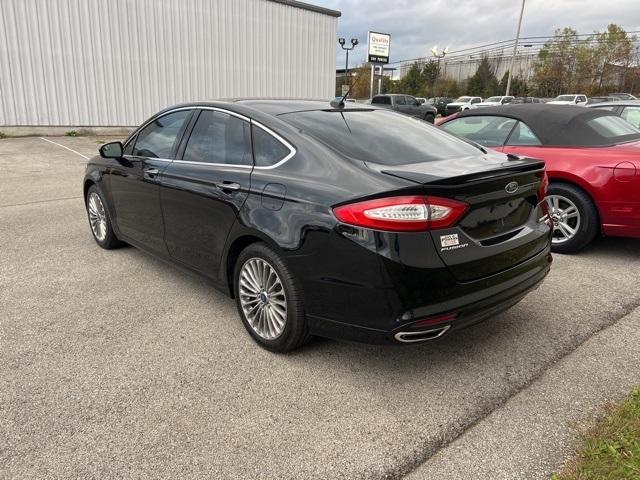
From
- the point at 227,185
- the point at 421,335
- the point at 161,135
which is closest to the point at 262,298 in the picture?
the point at 227,185

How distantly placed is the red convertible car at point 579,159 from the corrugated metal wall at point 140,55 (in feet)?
53.0

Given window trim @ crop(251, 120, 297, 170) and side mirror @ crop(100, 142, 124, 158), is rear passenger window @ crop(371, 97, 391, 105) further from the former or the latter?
window trim @ crop(251, 120, 297, 170)

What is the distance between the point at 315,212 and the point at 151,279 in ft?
7.65

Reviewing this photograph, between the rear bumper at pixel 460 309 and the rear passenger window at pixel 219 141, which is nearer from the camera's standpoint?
the rear bumper at pixel 460 309

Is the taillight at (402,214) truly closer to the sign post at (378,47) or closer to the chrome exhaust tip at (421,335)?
the chrome exhaust tip at (421,335)

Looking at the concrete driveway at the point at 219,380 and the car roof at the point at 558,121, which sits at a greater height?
the car roof at the point at 558,121

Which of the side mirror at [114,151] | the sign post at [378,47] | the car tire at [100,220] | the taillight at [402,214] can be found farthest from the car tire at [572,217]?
the sign post at [378,47]

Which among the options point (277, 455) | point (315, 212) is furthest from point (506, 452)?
point (315, 212)

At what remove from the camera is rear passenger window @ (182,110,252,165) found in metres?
3.35

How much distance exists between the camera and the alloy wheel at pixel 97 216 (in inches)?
202

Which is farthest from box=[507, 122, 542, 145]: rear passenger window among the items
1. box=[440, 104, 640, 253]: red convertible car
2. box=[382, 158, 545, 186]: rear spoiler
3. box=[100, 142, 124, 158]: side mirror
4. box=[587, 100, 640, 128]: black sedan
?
box=[100, 142, 124, 158]: side mirror

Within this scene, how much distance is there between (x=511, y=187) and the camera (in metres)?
2.84

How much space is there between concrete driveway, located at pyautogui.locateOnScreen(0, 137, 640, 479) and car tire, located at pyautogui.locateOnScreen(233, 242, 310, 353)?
5.2 inches

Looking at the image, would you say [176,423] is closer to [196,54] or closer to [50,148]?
[50,148]
